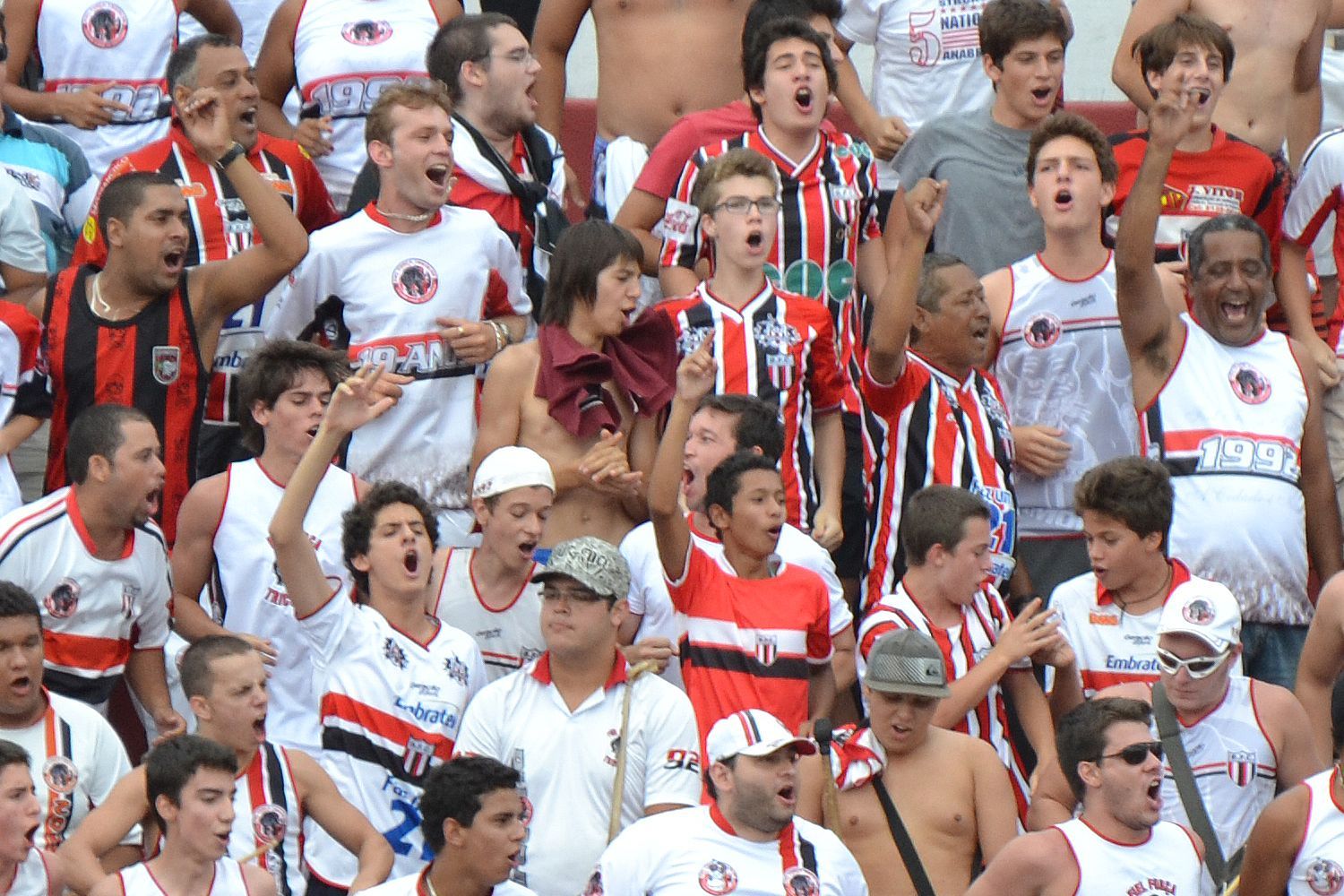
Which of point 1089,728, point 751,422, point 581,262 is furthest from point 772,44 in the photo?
point 1089,728

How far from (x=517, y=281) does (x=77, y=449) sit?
6.22ft

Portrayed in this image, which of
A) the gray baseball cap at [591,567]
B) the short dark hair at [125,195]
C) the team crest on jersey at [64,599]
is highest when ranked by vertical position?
the short dark hair at [125,195]

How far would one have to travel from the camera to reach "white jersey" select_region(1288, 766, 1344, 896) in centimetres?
705

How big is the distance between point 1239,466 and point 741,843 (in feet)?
8.97

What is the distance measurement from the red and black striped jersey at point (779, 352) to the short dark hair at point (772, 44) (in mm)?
1058

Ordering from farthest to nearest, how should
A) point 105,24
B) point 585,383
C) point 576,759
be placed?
point 105,24
point 585,383
point 576,759

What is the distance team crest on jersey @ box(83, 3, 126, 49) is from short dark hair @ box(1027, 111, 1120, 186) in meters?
3.97

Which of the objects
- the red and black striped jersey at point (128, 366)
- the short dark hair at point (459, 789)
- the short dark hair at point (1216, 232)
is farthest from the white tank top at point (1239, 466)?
the red and black striped jersey at point (128, 366)

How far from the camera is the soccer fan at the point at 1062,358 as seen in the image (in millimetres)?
9156

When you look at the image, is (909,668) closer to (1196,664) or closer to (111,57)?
(1196,664)

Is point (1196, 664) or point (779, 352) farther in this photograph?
point (779, 352)

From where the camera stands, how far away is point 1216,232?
887 centimetres

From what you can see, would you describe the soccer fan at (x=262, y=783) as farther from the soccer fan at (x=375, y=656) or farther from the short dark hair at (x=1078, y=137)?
the short dark hair at (x=1078, y=137)

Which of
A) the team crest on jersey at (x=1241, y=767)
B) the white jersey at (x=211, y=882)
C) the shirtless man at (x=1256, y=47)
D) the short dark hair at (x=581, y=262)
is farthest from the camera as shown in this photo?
the shirtless man at (x=1256, y=47)
